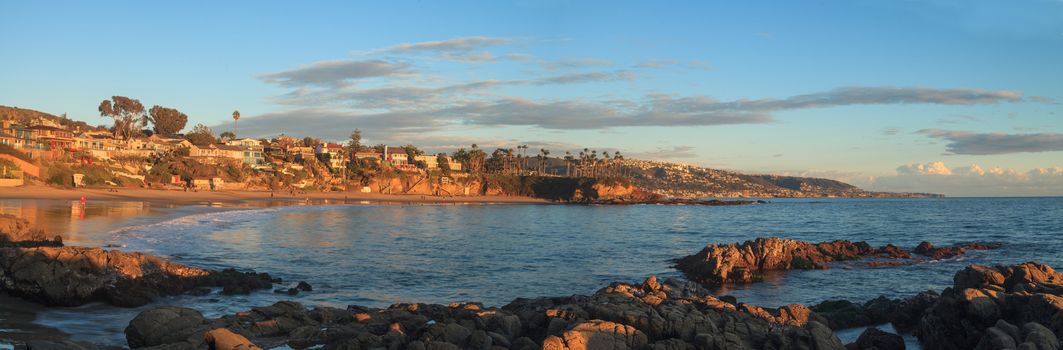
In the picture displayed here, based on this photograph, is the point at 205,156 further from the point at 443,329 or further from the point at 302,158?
the point at 443,329

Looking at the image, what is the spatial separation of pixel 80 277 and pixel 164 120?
15886 centimetres

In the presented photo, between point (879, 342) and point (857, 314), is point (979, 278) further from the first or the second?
point (879, 342)

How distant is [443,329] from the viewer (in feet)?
42.0

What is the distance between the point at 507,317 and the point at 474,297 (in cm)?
816

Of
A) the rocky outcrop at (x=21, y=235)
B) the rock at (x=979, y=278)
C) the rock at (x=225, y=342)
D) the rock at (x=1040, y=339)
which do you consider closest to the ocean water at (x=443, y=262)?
the rock at (x=225, y=342)

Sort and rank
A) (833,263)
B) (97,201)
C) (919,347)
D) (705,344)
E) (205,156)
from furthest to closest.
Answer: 1. (205,156)
2. (97,201)
3. (833,263)
4. (919,347)
5. (705,344)

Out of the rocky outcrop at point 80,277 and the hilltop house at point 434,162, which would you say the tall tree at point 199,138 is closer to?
the hilltop house at point 434,162

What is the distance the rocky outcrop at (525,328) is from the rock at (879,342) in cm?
137

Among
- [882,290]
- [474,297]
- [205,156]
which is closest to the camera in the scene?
[474,297]

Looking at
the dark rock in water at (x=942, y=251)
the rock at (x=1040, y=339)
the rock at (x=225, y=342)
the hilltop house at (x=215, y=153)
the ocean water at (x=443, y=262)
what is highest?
the hilltop house at (x=215, y=153)

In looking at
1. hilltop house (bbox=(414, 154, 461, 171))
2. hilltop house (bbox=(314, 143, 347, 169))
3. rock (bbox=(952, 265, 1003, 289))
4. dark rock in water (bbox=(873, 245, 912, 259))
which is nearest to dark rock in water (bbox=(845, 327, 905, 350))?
rock (bbox=(952, 265, 1003, 289))

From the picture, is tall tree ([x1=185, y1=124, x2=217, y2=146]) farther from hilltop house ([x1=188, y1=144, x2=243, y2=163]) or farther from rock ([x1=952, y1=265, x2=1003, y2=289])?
rock ([x1=952, y1=265, x2=1003, y2=289])

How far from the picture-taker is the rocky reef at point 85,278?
17125 mm

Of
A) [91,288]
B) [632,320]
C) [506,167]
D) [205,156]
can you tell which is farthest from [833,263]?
[506,167]
